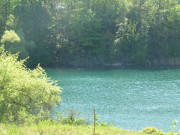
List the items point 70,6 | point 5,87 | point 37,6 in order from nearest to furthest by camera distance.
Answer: point 5,87 < point 37,6 < point 70,6

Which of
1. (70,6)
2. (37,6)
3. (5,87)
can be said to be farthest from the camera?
(70,6)

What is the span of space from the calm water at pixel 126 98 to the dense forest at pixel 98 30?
16.5 meters

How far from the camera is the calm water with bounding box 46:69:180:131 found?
72.2ft

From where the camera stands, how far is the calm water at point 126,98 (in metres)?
22.0

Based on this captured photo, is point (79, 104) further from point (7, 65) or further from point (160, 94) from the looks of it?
point (7, 65)

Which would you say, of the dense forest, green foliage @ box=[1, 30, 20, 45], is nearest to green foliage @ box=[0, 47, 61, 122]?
green foliage @ box=[1, 30, 20, 45]

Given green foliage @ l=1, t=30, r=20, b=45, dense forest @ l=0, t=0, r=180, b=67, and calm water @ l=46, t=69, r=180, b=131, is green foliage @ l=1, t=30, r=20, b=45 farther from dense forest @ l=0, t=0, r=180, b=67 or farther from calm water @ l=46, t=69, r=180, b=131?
calm water @ l=46, t=69, r=180, b=131

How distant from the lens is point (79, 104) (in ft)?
89.5

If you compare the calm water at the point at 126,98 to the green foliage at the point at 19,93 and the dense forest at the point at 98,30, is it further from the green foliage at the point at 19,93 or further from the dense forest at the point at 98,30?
the dense forest at the point at 98,30

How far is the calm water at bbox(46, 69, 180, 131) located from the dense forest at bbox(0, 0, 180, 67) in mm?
16463

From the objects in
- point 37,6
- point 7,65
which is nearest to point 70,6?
point 37,6

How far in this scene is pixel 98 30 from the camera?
6419 cm

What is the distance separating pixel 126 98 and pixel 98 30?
36388 millimetres

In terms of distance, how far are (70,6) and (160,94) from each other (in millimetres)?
40913
